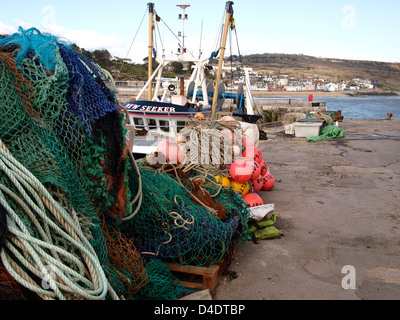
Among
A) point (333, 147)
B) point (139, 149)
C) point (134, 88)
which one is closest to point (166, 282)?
point (139, 149)

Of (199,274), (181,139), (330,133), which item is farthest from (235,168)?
(330,133)

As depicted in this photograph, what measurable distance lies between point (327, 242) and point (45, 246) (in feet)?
11.6

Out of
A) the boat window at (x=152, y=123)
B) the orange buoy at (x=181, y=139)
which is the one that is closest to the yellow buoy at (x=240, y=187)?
the orange buoy at (x=181, y=139)

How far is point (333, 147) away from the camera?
12.3 metres

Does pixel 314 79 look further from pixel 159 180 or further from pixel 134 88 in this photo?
pixel 159 180

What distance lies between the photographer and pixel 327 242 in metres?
4.35

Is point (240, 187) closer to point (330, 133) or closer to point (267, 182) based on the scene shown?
point (267, 182)

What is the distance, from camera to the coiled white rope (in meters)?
1.84

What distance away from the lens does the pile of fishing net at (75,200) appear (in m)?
1.89

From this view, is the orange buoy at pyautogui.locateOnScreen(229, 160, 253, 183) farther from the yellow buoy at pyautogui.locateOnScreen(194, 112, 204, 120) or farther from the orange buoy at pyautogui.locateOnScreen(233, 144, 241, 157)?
the yellow buoy at pyautogui.locateOnScreen(194, 112, 204, 120)

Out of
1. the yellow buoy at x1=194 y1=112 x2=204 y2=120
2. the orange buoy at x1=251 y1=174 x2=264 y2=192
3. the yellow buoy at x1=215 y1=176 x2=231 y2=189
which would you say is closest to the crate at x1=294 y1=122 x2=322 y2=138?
the yellow buoy at x1=194 y1=112 x2=204 y2=120

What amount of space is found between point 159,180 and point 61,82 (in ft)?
5.44

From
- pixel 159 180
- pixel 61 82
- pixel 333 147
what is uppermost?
pixel 61 82

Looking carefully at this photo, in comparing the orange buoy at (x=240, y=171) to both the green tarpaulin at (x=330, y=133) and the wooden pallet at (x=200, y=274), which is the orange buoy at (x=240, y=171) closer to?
the wooden pallet at (x=200, y=274)
